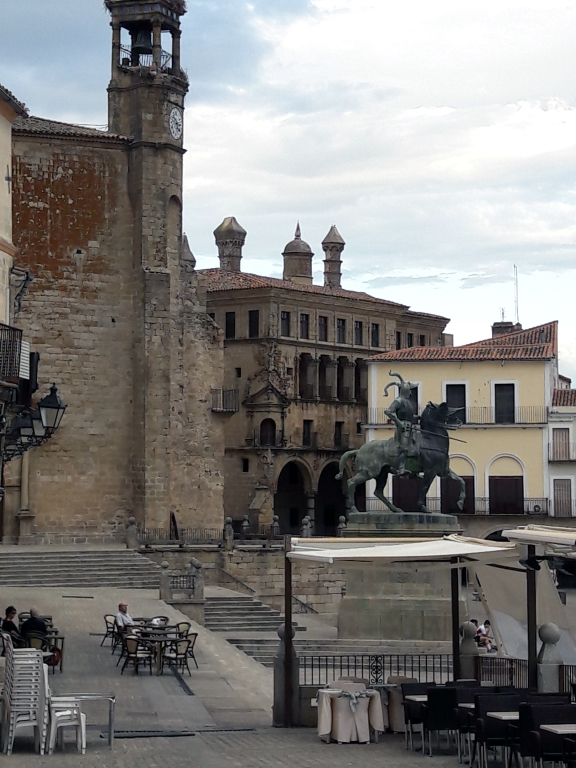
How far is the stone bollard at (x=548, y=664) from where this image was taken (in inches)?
611

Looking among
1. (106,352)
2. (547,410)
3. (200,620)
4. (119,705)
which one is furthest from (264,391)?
(119,705)

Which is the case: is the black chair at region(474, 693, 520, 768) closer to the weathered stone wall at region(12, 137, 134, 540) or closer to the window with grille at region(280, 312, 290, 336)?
the weathered stone wall at region(12, 137, 134, 540)

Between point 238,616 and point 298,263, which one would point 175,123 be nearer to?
point 238,616

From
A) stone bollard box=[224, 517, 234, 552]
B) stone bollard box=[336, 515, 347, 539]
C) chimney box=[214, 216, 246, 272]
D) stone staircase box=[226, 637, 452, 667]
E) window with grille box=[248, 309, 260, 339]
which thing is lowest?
stone staircase box=[226, 637, 452, 667]

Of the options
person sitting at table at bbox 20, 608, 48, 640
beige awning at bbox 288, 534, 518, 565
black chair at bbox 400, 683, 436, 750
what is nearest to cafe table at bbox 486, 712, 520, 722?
black chair at bbox 400, 683, 436, 750

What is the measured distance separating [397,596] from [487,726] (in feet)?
54.3

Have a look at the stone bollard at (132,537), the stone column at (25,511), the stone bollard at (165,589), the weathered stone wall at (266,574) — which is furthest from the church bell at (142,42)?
the stone bollard at (165,589)

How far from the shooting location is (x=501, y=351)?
5847cm

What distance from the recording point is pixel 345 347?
72.1 m

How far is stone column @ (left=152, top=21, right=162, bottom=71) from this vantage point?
47.9 metres

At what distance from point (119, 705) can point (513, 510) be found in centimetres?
3846

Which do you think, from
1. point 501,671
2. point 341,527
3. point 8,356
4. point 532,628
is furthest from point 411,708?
point 341,527

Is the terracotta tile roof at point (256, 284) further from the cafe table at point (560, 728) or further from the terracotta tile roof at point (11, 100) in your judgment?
the cafe table at point (560, 728)

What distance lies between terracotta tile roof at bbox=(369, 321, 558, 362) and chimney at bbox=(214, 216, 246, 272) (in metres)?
17.0
